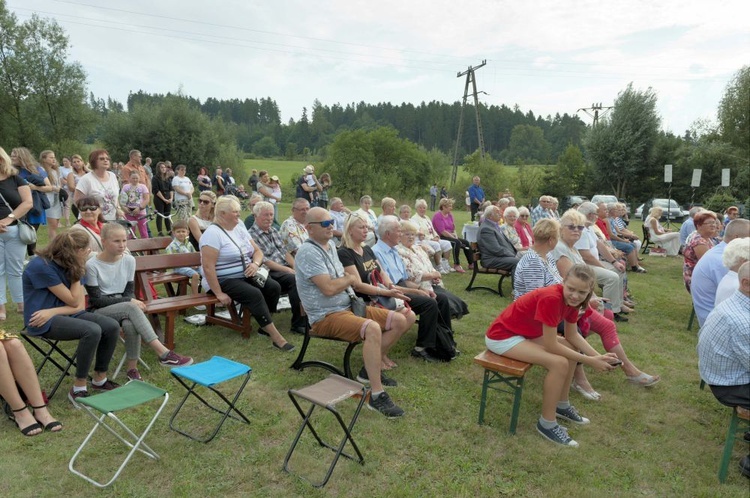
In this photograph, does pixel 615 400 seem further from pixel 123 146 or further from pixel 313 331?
pixel 123 146

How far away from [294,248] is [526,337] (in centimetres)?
357

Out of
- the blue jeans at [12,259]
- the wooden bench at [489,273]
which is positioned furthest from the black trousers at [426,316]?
the blue jeans at [12,259]

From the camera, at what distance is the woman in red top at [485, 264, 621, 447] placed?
328cm

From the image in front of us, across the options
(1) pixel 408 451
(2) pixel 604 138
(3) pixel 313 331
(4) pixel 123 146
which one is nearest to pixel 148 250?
(3) pixel 313 331

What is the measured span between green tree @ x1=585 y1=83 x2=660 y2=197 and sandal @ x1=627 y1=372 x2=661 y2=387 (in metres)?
32.6

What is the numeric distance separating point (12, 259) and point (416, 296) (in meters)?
4.41

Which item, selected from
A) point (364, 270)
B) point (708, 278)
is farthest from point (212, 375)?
point (708, 278)

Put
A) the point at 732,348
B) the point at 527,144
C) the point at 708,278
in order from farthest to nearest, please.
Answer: the point at 527,144 < the point at 708,278 < the point at 732,348

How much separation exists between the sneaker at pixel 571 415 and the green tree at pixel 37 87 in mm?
26034

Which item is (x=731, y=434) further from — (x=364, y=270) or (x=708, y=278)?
(x=364, y=270)

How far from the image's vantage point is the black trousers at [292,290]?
5.49m

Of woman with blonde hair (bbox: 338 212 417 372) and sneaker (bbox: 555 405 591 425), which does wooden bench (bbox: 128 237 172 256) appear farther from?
sneaker (bbox: 555 405 591 425)

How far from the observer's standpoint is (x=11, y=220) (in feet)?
16.1

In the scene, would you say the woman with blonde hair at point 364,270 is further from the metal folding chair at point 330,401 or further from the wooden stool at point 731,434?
the wooden stool at point 731,434
